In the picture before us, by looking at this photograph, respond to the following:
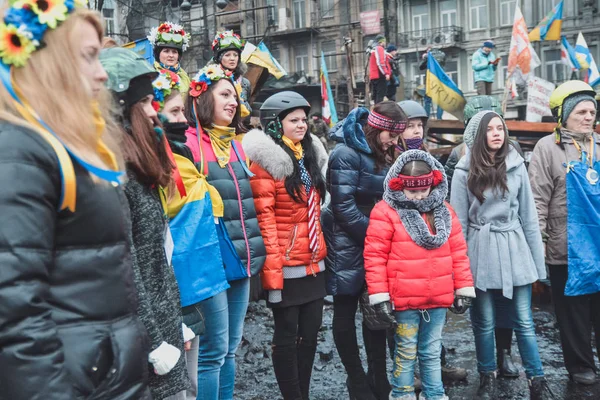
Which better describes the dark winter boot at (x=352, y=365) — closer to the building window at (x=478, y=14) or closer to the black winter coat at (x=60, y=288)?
the black winter coat at (x=60, y=288)

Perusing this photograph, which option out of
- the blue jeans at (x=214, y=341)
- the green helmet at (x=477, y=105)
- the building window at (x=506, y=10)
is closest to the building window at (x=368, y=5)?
the building window at (x=506, y=10)

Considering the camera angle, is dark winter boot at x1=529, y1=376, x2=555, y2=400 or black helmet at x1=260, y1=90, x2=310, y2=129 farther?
dark winter boot at x1=529, y1=376, x2=555, y2=400

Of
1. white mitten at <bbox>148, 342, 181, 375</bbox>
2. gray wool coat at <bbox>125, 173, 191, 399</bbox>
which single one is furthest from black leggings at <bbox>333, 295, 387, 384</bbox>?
white mitten at <bbox>148, 342, 181, 375</bbox>

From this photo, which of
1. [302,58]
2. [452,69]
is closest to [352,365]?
[452,69]

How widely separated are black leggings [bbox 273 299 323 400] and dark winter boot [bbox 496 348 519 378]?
72.5 inches

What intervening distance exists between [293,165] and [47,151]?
2.95m

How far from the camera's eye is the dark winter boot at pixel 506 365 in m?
5.63

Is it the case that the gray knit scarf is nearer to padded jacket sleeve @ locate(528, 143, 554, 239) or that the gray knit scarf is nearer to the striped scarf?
the striped scarf

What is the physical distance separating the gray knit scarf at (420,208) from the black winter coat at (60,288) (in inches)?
107

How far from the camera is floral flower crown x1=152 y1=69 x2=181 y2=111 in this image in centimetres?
336

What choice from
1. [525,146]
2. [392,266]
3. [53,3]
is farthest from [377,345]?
[525,146]

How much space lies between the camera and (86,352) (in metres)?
1.96

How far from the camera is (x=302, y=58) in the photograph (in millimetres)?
48875

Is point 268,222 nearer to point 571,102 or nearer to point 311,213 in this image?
point 311,213
